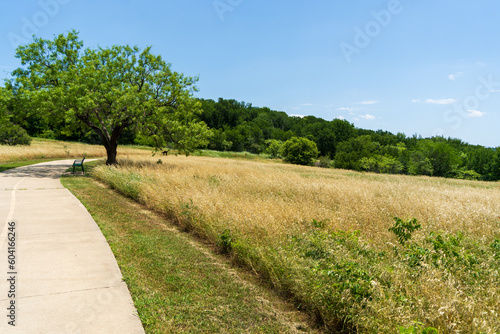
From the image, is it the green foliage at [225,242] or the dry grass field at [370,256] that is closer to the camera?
the dry grass field at [370,256]

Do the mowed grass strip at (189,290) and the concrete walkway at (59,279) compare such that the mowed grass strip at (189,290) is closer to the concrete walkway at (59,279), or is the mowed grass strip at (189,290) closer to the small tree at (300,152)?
the concrete walkway at (59,279)

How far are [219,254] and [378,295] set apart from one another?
142 inches

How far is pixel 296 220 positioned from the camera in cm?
669

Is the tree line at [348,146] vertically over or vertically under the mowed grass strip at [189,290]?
over

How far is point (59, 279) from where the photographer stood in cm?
436

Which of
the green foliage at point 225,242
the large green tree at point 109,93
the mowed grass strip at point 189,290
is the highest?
the large green tree at point 109,93

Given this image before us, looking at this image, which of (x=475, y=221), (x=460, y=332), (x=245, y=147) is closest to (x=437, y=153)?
(x=245, y=147)

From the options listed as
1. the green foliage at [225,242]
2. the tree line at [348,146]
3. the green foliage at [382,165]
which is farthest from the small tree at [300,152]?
the green foliage at [225,242]

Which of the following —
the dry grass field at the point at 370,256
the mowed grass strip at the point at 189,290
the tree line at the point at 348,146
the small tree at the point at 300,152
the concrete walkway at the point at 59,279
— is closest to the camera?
the dry grass field at the point at 370,256

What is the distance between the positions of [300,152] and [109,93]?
214 feet

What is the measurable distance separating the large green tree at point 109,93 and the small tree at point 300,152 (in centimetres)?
5862

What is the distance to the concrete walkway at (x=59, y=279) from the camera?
11.1 ft

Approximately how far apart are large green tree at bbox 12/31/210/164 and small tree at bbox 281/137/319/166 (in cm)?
5862

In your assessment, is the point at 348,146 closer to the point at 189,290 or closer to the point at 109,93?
the point at 109,93
